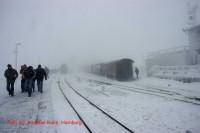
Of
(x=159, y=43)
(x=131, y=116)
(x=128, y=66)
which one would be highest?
(x=159, y=43)

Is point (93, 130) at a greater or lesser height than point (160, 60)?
lesser

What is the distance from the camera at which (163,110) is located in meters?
7.97

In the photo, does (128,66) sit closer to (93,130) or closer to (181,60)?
(181,60)

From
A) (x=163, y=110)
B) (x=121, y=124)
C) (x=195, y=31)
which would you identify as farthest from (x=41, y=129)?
(x=195, y=31)

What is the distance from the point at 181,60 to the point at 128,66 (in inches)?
587

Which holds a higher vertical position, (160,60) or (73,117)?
(160,60)

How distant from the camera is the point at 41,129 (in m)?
5.58

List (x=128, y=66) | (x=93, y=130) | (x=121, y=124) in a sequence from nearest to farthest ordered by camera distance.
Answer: (x=93, y=130) → (x=121, y=124) → (x=128, y=66)

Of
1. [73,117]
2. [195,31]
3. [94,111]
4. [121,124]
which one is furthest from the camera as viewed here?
[195,31]

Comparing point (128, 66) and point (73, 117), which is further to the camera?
point (128, 66)

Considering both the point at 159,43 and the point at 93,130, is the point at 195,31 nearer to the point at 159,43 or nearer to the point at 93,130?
the point at 93,130

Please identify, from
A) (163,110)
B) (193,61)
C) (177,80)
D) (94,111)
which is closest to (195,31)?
(193,61)

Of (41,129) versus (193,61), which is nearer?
(41,129)

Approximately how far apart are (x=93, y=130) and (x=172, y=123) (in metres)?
2.91
